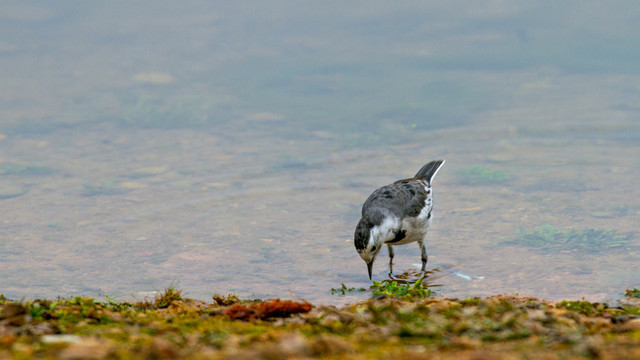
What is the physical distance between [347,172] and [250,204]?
222 cm

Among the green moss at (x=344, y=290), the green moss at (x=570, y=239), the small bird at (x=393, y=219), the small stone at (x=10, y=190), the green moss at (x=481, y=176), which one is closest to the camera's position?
the green moss at (x=344, y=290)

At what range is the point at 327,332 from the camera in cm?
482

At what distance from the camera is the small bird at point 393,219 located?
8828 millimetres

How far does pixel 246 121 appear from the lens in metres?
16.8

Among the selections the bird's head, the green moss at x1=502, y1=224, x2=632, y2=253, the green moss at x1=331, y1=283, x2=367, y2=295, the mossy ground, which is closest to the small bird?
the bird's head

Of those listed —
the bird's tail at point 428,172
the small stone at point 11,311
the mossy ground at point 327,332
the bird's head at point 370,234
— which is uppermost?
the bird's tail at point 428,172

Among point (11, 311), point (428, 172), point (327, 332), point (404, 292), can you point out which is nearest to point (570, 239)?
point (428, 172)

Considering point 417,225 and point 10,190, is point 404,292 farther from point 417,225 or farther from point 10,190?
point 10,190

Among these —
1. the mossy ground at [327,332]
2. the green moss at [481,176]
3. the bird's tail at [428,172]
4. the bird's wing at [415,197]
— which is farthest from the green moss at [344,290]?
the green moss at [481,176]

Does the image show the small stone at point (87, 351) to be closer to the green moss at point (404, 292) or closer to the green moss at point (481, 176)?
the green moss at point (404, 292)

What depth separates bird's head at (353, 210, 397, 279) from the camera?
28.7 feet

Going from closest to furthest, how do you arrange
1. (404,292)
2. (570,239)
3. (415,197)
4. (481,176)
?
(404,292), (415,197), (570,239), (481,176)

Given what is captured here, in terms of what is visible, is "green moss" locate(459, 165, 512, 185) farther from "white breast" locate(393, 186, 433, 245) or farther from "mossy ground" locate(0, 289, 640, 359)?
"mossy ground" locate(0, 289, 640, 359)

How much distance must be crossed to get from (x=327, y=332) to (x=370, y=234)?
3951 mm
